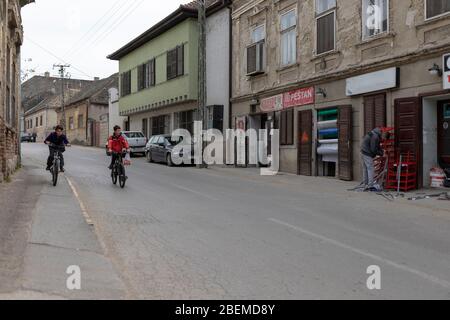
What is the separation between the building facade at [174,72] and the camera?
85.3ft

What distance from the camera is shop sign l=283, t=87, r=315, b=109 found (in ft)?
61.0

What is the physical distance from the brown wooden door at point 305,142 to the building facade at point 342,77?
0.04 metres

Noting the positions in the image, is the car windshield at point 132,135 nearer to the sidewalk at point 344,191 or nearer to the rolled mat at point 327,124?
the sidewalk at point 344,191

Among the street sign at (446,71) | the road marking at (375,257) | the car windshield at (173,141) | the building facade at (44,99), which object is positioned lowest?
the road marking at (375,257)

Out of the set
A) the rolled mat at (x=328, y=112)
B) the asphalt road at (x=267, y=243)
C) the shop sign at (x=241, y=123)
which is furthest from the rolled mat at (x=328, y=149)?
the shop sign at (x=241, y=123)

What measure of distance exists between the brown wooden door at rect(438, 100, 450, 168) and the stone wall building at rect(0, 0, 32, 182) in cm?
1135

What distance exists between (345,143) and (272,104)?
5313 mm

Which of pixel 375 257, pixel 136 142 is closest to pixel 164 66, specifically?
pixel 136 142

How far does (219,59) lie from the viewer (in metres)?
26.3

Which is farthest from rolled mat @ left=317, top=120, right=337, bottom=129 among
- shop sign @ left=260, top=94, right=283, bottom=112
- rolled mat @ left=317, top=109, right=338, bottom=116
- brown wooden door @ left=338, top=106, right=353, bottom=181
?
shop sign @ left=260, top=94, right=283, bottom=112

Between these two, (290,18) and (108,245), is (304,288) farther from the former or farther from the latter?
(290,18)

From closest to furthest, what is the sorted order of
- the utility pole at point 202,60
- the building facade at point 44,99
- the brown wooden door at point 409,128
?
the brown wooden door at point 409,128, the utility pole at point 202,60, the building facade at point 44,99

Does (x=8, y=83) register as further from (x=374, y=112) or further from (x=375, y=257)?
(x=375, y=257)
